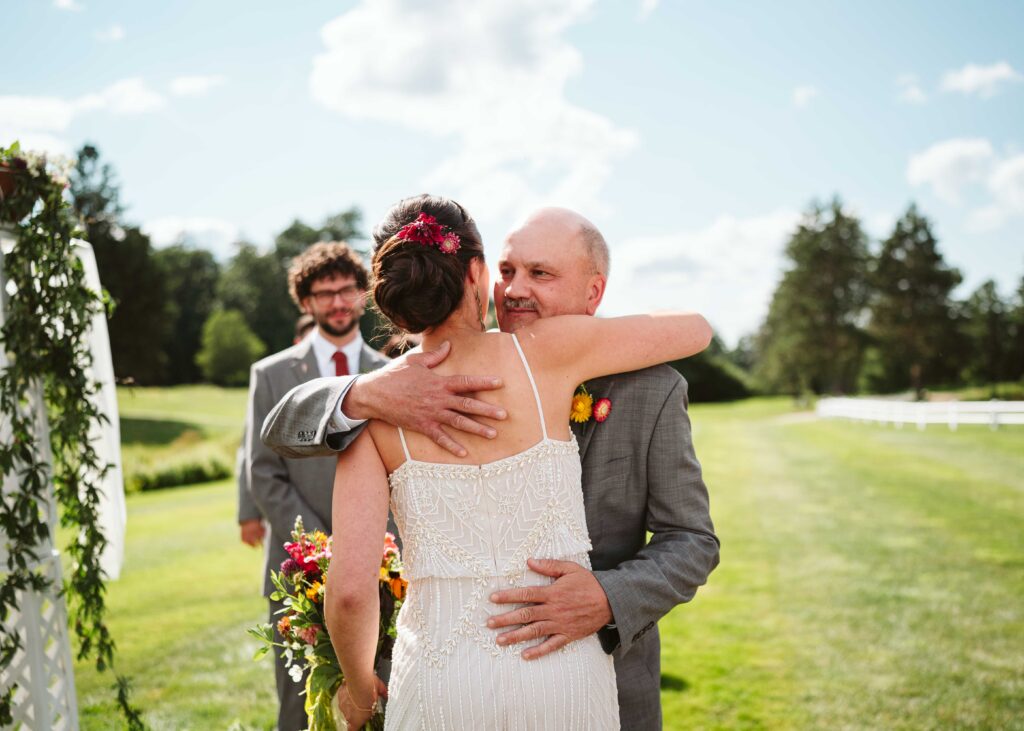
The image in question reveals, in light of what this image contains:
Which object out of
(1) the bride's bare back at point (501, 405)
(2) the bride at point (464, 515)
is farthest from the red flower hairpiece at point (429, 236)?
(1) the bride's bare back at point (501, 405)

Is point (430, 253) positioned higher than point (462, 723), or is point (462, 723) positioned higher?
point (430, 253)

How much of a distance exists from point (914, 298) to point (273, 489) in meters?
57.6

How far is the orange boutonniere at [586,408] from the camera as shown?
2436mm

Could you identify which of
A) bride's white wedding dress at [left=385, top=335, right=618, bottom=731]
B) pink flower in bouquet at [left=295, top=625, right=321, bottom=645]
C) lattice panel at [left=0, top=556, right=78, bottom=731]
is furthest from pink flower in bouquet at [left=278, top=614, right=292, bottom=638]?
lattice panel at [left=0, top=556, right=78, bottom=731]

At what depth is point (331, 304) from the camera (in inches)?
203

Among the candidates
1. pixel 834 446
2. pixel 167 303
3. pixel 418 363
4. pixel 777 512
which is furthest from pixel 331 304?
pixel 167 303

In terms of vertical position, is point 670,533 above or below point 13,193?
below

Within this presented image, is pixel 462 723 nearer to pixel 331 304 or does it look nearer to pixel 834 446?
pixel 331 304

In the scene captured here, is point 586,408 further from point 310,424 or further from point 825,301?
point 825,301

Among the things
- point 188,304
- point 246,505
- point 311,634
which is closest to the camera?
point 311,634

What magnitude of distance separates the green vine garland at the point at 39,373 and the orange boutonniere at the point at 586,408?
3032mm

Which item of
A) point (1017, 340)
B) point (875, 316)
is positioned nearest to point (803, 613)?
point (875, 316)

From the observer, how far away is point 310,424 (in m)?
2.23

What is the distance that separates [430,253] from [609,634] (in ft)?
3.84
